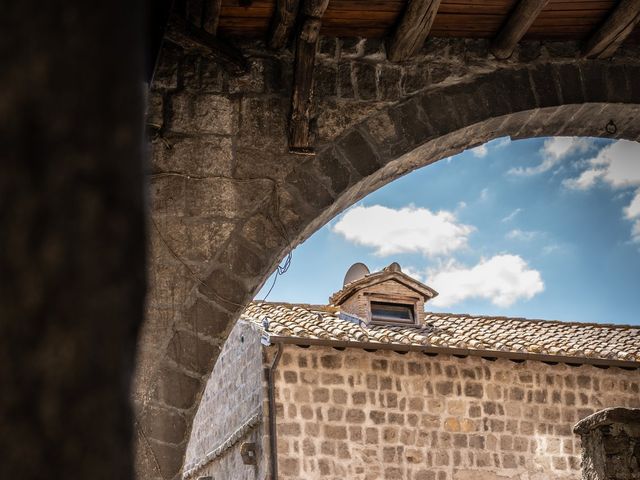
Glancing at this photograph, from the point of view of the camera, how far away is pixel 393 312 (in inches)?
500

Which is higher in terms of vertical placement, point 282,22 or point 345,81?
point 282,22

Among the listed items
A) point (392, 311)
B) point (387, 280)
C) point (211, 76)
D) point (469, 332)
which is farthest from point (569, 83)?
point (387, 280)

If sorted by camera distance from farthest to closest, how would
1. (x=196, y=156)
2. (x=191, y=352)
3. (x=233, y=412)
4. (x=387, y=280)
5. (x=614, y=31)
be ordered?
(x=387, y=280) < (x=233, y=412) < (x=614, y=31) < (x=196, y=156) < (x=191, y=352)

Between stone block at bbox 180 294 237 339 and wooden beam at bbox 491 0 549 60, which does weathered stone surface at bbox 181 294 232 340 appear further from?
wooden beam at bbox 491 0 549 60

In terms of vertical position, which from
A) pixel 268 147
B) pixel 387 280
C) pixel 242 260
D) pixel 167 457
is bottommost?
pixel 167 457

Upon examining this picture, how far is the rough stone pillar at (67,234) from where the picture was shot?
0.57 metres

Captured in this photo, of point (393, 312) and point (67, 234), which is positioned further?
point (393, 312)

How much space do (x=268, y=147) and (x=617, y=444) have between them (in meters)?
2.40

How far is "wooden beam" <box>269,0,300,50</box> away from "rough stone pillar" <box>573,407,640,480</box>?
2562mm

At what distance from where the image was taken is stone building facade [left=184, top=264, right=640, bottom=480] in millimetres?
10562

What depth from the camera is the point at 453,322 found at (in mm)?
13102

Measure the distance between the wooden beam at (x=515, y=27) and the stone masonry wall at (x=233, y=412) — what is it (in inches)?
265

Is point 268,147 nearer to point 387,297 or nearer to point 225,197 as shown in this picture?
point 225,197

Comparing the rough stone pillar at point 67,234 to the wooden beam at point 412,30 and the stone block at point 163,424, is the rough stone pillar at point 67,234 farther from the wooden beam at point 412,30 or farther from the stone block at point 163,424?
the wooden beam at point 412,30
